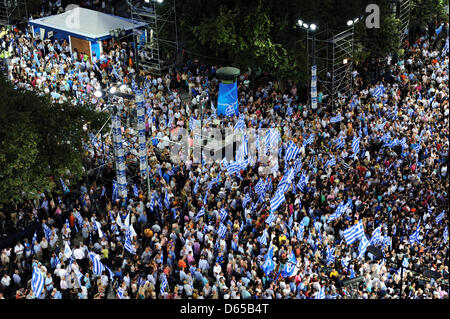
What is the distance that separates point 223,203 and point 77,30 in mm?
23032

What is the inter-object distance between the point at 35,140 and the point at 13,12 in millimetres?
25474

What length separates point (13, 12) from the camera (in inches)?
1884

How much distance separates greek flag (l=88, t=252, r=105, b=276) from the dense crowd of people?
5 cm

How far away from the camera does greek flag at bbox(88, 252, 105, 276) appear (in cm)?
2222

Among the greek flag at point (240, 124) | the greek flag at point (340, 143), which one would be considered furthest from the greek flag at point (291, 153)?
the greek flag at point (240, 124)

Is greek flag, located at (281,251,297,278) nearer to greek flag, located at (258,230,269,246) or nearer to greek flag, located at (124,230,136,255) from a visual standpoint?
greek flag, located at (258,230,269,246)

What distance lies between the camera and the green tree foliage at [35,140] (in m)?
24.9

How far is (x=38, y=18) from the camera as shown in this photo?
48.7 metres

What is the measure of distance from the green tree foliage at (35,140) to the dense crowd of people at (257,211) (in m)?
1.21

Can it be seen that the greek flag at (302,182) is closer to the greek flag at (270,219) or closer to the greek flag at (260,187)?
the greek flag at (260,187)

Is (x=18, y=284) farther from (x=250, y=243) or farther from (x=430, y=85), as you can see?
(x=430, y=85)

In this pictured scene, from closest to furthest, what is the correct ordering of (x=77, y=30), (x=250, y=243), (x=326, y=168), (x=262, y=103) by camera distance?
(x=250, y=243) < (x=326, y=168) < (x=262, y=103) < (x=77, y=30)

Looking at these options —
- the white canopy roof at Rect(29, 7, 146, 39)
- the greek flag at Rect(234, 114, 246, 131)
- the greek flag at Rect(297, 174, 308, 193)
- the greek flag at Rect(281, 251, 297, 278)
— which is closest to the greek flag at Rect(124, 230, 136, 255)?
the greek flag at Rect(281, 251, 297, 278)

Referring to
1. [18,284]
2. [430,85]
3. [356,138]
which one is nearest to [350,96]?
[430,85]
